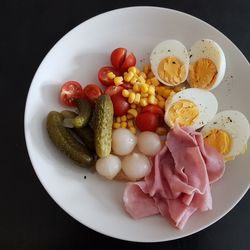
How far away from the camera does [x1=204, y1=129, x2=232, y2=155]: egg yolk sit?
159cm

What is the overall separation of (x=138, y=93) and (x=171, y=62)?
182mm

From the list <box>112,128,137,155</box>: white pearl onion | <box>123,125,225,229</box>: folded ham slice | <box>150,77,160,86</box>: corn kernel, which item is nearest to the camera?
<box>123,125,225,229</box>: folded ham slice

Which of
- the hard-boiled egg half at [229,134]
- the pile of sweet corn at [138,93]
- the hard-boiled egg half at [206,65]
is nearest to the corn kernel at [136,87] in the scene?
the pile of sweet corn at [138,93]

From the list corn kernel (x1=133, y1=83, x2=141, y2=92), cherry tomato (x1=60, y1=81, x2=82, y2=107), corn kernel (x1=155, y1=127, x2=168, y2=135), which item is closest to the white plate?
cherry tomato (x1=60, y1=81, x2=82, y2=107)

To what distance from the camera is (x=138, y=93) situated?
66.9 inches

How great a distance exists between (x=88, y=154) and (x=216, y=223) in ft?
1.77

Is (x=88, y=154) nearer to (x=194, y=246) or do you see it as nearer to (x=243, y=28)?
(x=194, y=246)

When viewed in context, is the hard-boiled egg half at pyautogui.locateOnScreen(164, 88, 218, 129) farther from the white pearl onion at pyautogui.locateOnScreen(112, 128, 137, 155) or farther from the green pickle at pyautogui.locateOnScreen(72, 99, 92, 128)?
the green pickle at pyautogui.locateOnScreen(72, 99, 92, 128)

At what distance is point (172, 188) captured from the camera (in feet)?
5.03

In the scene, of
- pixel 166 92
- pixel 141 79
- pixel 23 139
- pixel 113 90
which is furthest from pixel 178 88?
pixel 23 139

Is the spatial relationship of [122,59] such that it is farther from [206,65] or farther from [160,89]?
[206,65]

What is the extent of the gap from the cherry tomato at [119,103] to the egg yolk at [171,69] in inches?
7.2

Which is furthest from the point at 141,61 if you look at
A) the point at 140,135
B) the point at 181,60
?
the point at 140,135

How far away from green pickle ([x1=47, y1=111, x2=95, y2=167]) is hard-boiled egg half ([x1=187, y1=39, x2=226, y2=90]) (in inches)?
19.8
